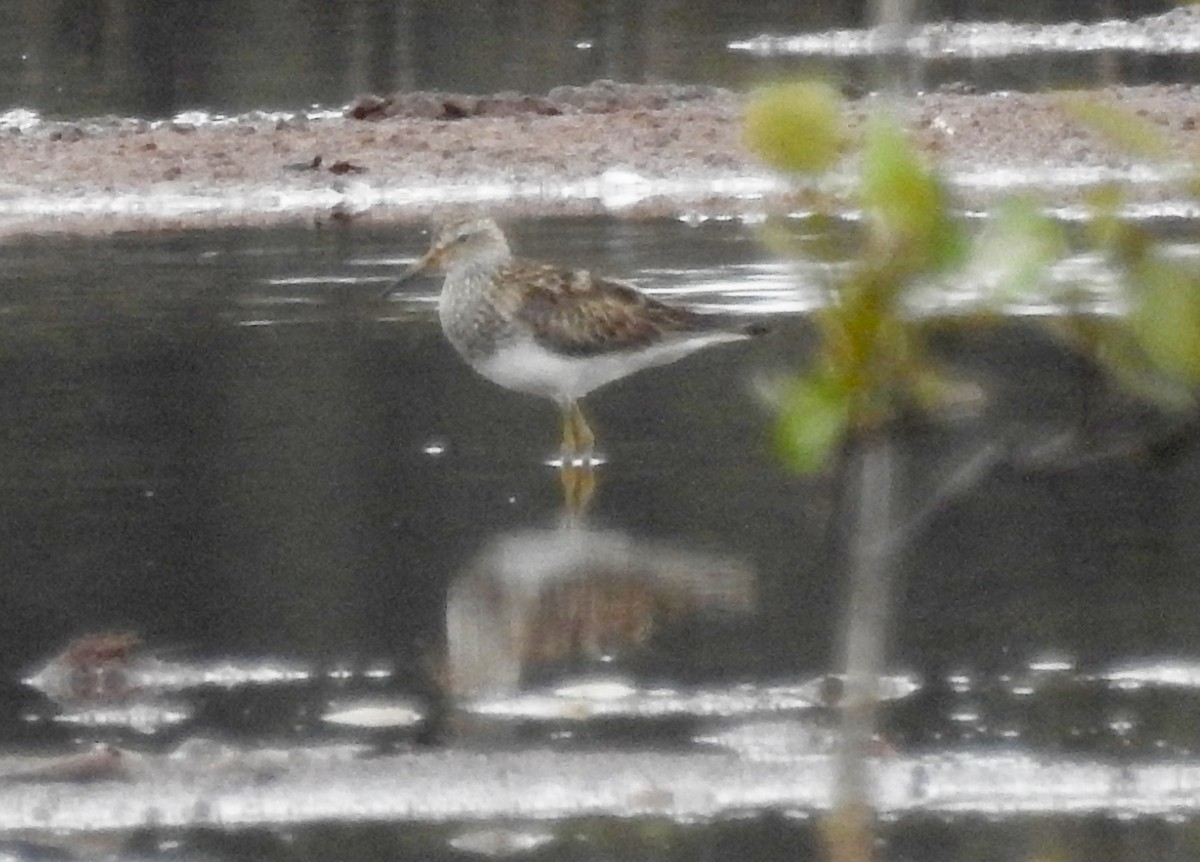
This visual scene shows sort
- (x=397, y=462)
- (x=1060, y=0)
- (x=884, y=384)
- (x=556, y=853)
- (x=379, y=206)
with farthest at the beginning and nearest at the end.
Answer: (x=1060, y=0), (x=379, y=206), (x=397, y=462), (x=556, y=853), (x=884, y=384)

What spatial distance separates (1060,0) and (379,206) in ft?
47.8

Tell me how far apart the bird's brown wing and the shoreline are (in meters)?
5.14

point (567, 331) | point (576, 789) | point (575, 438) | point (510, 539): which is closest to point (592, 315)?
point (567, 331)

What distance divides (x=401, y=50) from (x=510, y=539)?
17.3 m

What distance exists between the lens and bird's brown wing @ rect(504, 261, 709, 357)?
10.4 meters

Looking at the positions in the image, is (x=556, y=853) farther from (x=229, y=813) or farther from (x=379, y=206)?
(x=379, y=206)

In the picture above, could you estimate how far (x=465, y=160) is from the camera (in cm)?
1783

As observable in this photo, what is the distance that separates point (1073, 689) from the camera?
717 centimetres

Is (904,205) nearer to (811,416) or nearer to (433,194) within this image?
(811,416)

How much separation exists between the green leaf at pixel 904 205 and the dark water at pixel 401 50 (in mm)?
19100

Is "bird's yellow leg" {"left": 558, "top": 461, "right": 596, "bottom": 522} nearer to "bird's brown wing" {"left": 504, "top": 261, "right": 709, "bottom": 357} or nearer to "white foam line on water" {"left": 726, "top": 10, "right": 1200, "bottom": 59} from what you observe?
"bird's brown wing" {"left": 504, "top": 261, "right": 709, "bottom": 357}

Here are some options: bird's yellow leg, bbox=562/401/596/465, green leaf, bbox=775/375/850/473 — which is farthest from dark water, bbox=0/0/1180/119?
green leaf, bbox=775/375/850/473

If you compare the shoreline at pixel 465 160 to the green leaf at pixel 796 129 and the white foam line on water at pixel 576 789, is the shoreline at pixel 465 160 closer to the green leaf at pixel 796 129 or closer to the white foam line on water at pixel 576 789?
the white foam line on water at pixel 576 789

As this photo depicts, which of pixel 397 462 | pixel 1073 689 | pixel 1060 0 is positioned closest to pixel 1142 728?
pixel 1073 689
